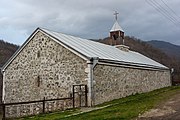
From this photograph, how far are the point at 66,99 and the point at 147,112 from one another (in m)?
7.39

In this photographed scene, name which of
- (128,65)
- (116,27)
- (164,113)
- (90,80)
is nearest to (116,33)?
(116,27)

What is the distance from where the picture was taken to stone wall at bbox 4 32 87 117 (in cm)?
1808

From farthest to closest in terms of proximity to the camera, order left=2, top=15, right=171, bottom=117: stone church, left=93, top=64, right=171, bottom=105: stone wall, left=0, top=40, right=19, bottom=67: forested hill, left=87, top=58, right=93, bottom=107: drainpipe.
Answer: left=0, top=40, right=19, bottom=67: forested hill
left=93, top=64, right=171, bottom=105: stone wall
left=2, top=15, right=171, bottom=117: stone church
left=87, top=58, right=93, bottom=107: drainpipe

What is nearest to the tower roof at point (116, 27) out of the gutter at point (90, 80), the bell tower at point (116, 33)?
the bell tower at point (116, 33)

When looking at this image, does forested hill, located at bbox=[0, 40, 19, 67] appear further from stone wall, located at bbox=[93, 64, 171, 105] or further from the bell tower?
stone wall, located at bbox=[93, 64, 171, 105]

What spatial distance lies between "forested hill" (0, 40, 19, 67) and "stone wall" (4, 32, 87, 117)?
60.0 ft

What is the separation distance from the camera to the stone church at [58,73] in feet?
57.9

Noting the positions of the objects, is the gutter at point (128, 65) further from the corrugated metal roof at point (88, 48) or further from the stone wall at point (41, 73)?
the stone wall at point (41, 73)

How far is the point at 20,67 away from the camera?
68.7 feet

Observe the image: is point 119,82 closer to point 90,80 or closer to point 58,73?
point 90,80

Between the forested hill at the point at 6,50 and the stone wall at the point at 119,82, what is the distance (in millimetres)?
20786

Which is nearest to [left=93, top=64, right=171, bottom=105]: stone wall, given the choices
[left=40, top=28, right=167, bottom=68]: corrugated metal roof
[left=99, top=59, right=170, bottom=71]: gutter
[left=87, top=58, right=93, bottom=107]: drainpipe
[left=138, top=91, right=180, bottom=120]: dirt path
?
[left=99, top=59, right=170, bottom=71]: gutter

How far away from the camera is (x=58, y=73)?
18.7m

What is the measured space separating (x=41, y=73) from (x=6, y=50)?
2618cm
